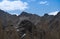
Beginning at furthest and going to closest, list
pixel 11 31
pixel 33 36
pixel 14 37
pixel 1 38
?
pixel 33 36 < pixel 11 31 < pixel 14 37 < pixel 1 38

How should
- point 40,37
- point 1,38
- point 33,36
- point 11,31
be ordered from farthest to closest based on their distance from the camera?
1. point 40,37
2. point 33,36
3. point 11,31
4. point 1,38

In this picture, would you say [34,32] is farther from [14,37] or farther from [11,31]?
[14,37]

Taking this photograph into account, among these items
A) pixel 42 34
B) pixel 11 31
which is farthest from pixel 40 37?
pixel 11 31

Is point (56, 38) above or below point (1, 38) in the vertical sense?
below

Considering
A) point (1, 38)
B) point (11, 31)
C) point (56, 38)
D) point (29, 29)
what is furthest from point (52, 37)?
point (1, 38)

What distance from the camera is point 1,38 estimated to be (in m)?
45.9

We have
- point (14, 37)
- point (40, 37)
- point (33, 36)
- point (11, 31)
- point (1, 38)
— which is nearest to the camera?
point (1, 38)

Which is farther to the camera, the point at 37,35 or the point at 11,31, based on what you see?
the point at 37,35

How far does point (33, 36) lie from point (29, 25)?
965 centimetres

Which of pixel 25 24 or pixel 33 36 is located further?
pixel 25 24

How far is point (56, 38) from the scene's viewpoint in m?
98.5

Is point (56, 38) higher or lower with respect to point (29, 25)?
lower

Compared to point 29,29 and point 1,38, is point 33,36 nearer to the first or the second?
point 29,29

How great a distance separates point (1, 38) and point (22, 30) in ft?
161
